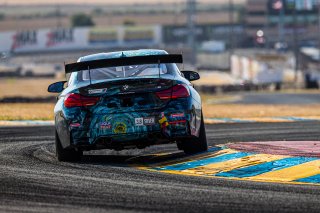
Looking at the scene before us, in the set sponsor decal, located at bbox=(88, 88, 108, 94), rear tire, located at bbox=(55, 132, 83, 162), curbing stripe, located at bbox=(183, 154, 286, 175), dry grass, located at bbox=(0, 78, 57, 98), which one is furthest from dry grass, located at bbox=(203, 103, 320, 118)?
dry grass, located at bbox=(0, 78, 57, 98)

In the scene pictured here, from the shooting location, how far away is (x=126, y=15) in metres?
190

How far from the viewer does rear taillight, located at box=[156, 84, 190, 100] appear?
10672mm

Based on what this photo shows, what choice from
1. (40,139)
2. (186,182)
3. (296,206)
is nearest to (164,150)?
(40,139)

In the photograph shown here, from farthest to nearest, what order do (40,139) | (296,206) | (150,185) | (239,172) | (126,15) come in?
(126,15) < (40,139) < (239,172) < (150,185) < (296,206)

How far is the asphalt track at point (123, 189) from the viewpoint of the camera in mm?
7492

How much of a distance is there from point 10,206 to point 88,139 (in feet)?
10.7

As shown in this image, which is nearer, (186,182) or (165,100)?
(186,182)

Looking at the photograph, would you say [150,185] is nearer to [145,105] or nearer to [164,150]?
[145,105]

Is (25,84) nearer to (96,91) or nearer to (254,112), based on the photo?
(254,112)

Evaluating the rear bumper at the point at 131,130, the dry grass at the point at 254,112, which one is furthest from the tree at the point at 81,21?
the rear bumper at the point at 131,130

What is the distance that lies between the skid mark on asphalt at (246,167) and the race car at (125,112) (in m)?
0.36

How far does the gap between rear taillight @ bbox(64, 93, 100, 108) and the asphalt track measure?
0.63m

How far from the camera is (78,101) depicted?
10.7 meters

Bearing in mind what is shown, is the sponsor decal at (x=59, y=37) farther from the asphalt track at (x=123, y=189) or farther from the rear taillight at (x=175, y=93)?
the rear taillight at (x=175, y=93)
